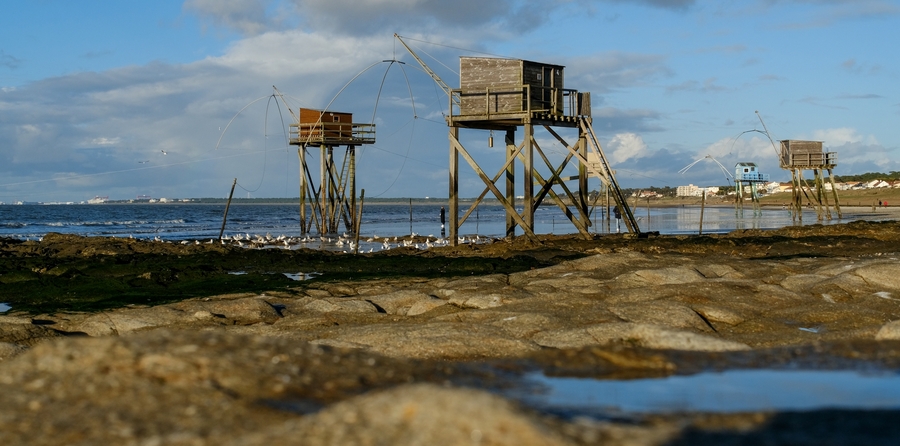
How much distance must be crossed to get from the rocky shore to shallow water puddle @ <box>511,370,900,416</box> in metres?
0.28

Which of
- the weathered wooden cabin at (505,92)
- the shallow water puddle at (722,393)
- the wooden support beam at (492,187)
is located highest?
the weathered wooden cabin at (505,92)

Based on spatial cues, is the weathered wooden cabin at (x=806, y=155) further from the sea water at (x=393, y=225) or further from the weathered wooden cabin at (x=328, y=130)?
the weathered wooden cabin at (x=328, y=130)

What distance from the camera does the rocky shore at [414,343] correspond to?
5008mm

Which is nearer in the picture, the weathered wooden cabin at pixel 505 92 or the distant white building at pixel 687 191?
the weathered wooden cabin at pixel 505 92

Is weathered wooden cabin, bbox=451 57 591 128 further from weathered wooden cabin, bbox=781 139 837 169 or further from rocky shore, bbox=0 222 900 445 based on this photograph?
weathered wooden cabin, bbox=781 139 837 169

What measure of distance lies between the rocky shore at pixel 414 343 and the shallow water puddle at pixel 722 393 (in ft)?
0.93

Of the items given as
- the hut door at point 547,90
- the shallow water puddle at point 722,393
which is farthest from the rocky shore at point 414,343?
the hut door at point 547,90

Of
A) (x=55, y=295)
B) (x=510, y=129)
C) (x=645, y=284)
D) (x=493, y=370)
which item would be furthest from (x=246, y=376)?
(x=510, y=129)

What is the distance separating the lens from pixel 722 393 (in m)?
6.74

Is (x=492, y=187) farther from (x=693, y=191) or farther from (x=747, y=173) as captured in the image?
(x=693, y=191)

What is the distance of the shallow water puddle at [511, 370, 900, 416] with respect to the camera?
6.14 meters

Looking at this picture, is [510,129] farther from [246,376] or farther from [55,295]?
[246,376]

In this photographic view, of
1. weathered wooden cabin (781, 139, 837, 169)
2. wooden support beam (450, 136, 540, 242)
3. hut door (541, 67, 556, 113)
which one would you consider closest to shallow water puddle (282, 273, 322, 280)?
wooden support beam (450, 136, 540, 242)

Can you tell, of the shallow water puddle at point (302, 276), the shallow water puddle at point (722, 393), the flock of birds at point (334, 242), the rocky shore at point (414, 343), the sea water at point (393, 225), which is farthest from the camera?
Answer: the sea water at point (393, 225)
